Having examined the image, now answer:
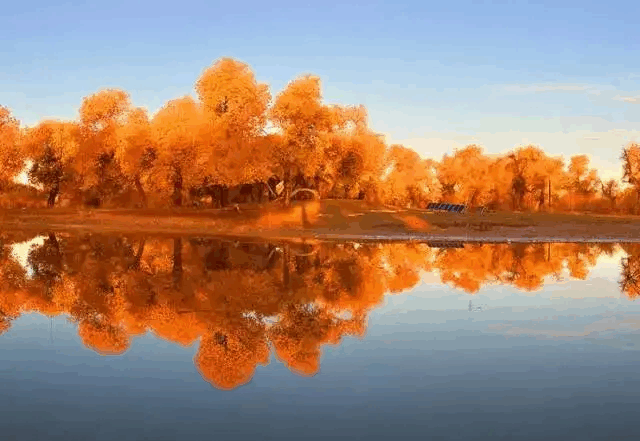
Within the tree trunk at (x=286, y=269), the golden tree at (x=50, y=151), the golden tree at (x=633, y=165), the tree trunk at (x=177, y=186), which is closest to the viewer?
the tree trunk at (x=286, y=269)

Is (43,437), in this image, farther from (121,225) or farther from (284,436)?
(121,225)

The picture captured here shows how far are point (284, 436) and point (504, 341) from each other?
909 cm

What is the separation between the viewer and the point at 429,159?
150 meters

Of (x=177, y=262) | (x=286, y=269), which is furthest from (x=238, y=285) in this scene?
(x=177, y=262)

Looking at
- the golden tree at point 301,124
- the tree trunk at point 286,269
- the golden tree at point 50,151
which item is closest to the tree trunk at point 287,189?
the golden tree at point 301,124

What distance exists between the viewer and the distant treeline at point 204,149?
74.1m

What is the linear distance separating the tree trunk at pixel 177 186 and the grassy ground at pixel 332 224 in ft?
13.7

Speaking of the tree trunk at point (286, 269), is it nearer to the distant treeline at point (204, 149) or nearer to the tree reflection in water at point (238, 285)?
the tree reflection in water at point (238, 285)

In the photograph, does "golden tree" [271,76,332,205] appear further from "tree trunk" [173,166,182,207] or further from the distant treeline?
"tree trunk" [173,166,182,207]

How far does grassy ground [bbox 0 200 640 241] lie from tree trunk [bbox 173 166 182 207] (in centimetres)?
417

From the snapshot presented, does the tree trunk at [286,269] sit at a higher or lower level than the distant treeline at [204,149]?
lower

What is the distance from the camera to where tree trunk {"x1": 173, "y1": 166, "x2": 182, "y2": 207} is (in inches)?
3039

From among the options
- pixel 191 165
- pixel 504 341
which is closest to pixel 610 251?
pixel 504 341

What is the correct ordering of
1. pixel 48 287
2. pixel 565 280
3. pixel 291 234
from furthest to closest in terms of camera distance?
pixel 291 234, pixel 565 280, pixel 48 287
